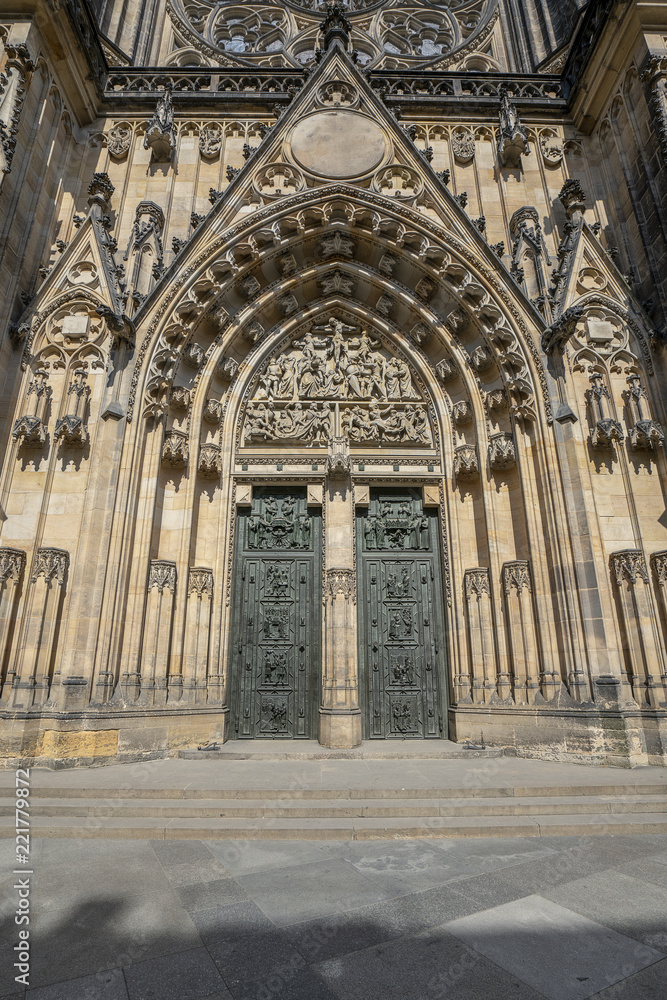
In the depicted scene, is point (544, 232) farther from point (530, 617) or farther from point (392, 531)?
point (530, 617)

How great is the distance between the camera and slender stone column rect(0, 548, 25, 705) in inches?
280

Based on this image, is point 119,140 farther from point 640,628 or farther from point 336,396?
point 640,628

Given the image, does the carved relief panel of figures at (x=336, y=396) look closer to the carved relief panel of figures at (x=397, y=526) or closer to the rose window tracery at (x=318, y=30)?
the carved relief panel of figures at (x=397, y=526)

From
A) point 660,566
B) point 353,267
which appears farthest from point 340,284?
point 660,566

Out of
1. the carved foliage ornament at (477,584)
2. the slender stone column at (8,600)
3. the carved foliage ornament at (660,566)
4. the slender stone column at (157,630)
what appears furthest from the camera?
the carved foliage ornament at (477,584)

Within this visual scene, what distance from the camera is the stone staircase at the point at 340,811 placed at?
468 cm

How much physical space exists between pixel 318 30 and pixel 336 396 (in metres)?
11.9

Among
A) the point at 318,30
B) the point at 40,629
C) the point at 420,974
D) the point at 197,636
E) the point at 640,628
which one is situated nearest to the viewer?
the point at 420,974

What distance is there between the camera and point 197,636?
340 inches

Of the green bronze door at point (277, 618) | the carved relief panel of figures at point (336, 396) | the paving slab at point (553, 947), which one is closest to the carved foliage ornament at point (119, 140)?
the carved relief panel of figures at point (336, 396)

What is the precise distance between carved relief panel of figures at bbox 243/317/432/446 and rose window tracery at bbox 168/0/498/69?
9040mm

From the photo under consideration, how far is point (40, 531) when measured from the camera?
25.3 feet

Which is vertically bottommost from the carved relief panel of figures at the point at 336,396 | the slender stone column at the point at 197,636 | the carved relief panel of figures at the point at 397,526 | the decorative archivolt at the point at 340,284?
the slender stone column at the point at 197,636

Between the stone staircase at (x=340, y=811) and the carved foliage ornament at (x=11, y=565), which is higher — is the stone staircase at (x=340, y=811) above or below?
below
